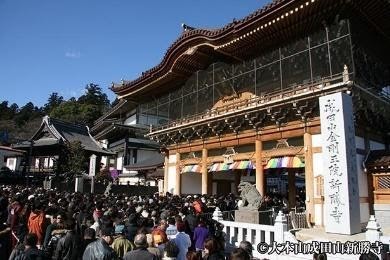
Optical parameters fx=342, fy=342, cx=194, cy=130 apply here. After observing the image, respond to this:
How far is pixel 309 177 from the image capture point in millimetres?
13812

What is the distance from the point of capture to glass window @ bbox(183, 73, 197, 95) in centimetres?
2095

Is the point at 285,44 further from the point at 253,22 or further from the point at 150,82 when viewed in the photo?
the point at 150,82

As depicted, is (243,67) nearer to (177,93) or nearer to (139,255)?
(177,93)

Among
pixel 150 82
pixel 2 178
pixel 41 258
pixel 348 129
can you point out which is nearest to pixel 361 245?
pixel 348 129

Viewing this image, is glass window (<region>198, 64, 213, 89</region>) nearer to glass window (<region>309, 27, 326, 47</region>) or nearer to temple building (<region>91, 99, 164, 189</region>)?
glass window (<region>309, 27, 326, 47</region>)

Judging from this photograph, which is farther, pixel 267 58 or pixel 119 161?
pixel 119 161

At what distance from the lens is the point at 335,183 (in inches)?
422

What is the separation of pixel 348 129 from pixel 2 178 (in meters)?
31.2

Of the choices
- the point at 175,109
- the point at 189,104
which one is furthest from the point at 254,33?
the point at 175,109

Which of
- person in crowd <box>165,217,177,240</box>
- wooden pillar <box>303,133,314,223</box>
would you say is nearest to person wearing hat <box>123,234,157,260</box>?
person in crowd <box>165,217,177,240</box>

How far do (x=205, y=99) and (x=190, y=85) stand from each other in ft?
4.78

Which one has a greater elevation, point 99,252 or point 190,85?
point 190,85

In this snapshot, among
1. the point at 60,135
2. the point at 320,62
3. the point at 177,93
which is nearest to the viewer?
the point at 320,62

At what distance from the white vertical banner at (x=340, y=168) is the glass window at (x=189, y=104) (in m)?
10.7
